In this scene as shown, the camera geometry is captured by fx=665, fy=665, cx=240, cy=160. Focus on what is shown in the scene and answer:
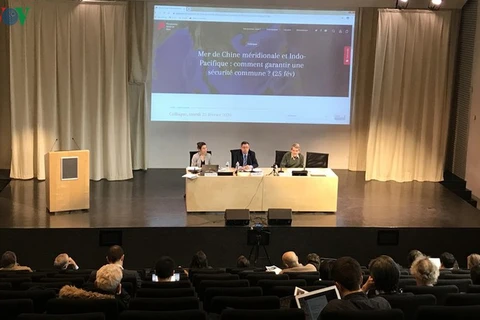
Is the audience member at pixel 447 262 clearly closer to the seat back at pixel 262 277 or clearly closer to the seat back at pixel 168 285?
the seat back at pixel 262 277

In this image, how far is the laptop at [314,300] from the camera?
4.11 m

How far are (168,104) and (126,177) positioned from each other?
5.24 ft

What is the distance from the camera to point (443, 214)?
10.3 m

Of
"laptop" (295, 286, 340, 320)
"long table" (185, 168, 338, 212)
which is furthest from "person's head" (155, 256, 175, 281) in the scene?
"long table" (185, 168, 338, 212)

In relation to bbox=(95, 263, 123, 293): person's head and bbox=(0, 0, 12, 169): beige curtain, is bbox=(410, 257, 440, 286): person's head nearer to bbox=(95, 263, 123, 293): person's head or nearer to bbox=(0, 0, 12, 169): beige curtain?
bbox=(95, 263, 123, 293): person's head

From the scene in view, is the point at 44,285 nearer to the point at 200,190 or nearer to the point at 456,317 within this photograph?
the point at 456,317

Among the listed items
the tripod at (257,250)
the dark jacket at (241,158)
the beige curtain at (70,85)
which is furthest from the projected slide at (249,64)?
the tripod at (257,250)

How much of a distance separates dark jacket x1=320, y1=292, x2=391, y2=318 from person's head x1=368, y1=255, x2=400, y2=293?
0.50 meters

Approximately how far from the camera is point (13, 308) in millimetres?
4227

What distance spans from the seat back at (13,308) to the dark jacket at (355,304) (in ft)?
6.40

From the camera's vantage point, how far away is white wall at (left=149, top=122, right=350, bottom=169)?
13117mm

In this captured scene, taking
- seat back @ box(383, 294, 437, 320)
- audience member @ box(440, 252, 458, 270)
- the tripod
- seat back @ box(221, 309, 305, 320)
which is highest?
seat back @ box(221, 309, 305, 320)

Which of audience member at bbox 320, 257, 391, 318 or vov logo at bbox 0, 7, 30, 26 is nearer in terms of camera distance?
audience member at bbox 320, 257, 391, 318

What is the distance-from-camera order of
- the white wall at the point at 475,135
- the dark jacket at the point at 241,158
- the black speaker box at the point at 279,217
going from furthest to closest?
the white wall at the point at 475,135 → the dark jacket at the point at 241,158 → the black speaker box at the point at 279,217
